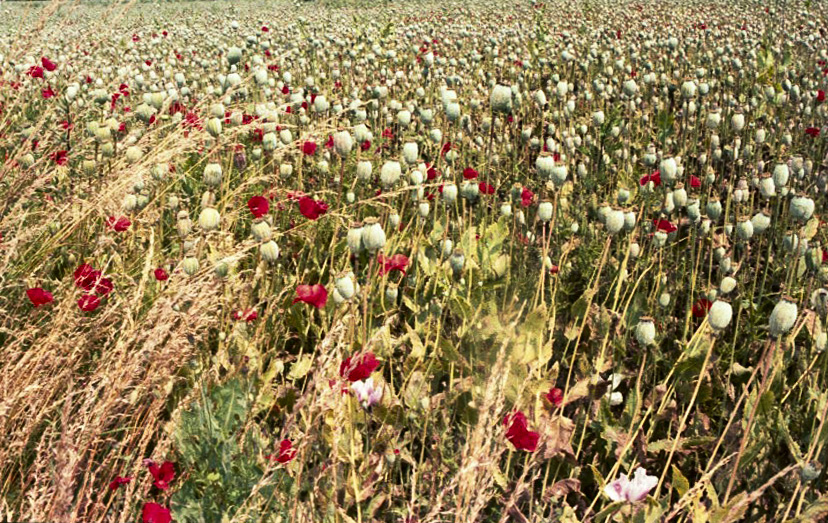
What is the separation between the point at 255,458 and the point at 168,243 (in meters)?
1.40

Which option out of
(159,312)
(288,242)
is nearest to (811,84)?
(288,242)

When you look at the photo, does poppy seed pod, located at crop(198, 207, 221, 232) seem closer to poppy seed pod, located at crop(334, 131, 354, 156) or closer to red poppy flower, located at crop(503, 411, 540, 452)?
poppy seed pod, located at crop(334, 131, 354, 156)

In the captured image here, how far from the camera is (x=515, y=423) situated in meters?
1.38

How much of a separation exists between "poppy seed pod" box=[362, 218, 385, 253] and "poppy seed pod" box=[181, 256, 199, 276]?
1.35 feet

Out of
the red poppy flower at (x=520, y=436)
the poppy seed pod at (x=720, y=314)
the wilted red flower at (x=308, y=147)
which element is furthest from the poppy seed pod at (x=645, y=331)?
the wilted red flower at (x=308, y=147)

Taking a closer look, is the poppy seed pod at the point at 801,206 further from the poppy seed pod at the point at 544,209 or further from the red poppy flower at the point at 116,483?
the red poppy flower at the point at 116,483

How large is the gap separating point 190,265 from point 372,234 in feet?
1.48

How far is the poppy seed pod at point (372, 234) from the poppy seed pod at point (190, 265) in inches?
16.2

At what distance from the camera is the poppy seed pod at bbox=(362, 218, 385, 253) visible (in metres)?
1.50

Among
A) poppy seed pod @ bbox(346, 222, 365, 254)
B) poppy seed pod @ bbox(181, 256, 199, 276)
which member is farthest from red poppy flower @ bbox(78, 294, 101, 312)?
Result: poppy seed pod @ bbox(346, 222, 365, 254)

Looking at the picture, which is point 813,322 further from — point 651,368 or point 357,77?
point 357,77

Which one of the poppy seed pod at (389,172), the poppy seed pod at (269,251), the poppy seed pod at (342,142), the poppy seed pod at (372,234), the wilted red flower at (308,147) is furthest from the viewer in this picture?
the wilted red flower at (308,147)

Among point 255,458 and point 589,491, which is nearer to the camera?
point 255,458

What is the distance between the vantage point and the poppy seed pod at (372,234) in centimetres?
150
